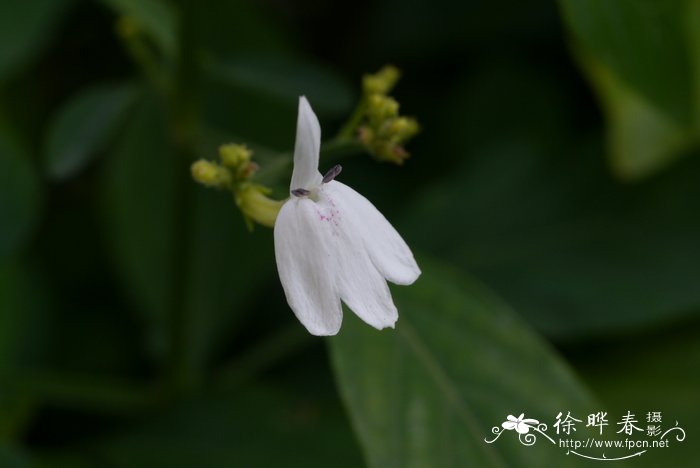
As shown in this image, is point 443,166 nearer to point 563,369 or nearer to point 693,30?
point 693,30

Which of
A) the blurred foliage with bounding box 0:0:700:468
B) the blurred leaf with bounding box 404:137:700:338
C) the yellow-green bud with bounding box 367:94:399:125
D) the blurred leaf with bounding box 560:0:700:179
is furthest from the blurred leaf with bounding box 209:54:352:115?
the blurred leaf with bounding box 404:137:700:338

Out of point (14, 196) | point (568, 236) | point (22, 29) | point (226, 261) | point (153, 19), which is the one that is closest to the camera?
point (153, 19)

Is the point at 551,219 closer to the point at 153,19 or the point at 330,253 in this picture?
the point at 153,19

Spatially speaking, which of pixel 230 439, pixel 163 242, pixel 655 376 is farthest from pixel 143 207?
pixel 655 376

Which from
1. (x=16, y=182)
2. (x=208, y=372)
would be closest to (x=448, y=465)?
(x=208, y=372)

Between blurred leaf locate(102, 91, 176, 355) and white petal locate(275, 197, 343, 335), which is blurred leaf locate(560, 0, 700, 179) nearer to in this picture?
white petal locate(275, 197, 343, 335)

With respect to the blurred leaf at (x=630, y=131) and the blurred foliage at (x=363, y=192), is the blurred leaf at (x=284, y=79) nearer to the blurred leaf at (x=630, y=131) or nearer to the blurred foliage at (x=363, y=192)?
the blurred foliage at (x=363, y=192)
